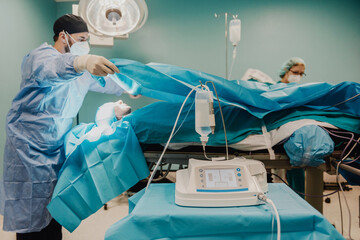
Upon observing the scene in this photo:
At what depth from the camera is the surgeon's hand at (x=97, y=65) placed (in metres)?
0.96

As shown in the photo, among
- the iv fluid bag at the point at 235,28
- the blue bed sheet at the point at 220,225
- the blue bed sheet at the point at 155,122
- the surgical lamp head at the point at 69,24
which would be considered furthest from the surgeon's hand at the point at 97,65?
the iv fluid bag at the point at 235,28

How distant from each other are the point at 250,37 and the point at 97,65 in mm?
2465

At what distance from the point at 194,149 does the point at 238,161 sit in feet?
1.00

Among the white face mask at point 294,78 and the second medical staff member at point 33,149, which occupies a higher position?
the white face mask at point 294,78

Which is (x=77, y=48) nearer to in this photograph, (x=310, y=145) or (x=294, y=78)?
(x=310, y=145)

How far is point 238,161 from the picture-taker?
2.77ft

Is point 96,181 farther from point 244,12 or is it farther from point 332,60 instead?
point 332,60

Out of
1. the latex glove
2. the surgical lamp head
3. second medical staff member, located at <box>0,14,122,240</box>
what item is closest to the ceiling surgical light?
the surgical lamp head

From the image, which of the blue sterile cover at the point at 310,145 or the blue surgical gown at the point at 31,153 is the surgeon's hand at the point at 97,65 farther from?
the blue sterile cover at the point at 310,145

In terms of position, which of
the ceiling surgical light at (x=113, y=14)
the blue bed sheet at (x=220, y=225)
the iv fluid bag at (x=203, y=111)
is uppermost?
the ceiling surgical light at (x=113, y=14)

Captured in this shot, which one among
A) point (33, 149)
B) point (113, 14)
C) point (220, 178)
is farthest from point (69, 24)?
point (220, 178)

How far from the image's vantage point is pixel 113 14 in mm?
1422

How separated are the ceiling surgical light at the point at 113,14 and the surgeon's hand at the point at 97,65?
0.53 metres

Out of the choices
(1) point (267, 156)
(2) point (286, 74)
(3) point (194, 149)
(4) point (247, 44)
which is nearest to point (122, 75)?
(3) point (194, 149)
